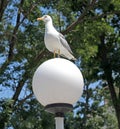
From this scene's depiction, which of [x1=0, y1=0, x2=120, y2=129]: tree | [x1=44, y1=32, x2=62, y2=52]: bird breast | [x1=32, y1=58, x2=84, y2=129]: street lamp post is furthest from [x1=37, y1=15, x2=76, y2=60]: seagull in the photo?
[x1=0, y1=0, x2=120, y2=129]: tree

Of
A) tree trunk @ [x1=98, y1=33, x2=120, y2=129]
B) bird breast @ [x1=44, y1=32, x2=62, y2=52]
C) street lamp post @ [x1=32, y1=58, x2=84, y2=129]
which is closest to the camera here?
street lamp post @ [x1=32, y1=58, x2=84, y2=129]

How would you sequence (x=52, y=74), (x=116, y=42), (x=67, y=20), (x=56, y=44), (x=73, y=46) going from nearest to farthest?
(x=52, y=74), (x=56, y=44), (x=73, y=46), (x=67, y=20), (x=116, y=42)

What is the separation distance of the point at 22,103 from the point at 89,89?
1038 cm

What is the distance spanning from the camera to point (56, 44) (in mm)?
5969

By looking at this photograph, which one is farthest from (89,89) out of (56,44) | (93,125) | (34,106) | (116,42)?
(56,44)

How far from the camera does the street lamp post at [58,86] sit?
16.2ft

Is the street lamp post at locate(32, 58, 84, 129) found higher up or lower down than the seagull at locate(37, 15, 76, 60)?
lower down

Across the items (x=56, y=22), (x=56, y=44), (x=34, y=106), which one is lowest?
(x=56, y=44)

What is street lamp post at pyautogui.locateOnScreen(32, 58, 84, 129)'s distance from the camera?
194 inches

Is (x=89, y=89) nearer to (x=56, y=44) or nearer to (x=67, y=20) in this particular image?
(x=67, y=20)

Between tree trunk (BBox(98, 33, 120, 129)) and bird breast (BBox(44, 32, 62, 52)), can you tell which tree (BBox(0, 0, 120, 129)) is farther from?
bird breast (BBox(44, 32, 62, 52))

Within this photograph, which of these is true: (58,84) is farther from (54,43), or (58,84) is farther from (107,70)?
(107,70)

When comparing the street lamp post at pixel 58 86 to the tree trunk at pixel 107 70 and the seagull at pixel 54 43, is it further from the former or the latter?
the tree trunk at pixel 107 70

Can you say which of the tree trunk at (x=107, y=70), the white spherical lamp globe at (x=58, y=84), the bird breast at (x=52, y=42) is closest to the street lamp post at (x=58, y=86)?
the white spherical lamp globe at (x=58, y=84)
